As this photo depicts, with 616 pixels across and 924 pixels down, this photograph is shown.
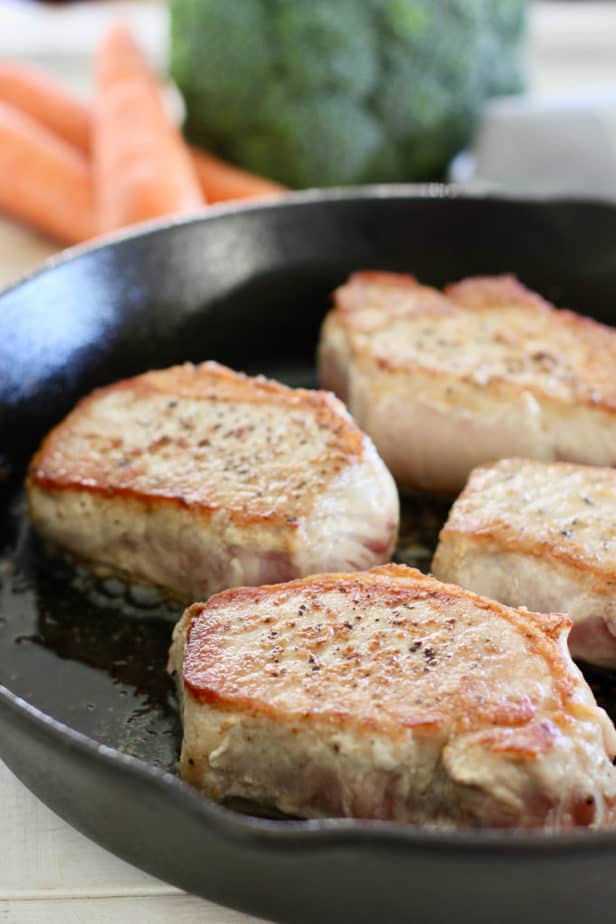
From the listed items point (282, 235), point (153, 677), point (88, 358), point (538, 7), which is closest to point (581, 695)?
point (153, 677)

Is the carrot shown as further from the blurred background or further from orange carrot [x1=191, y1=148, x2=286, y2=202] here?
orange carrot [x1=191, y1=148, x2=286, y2=202]

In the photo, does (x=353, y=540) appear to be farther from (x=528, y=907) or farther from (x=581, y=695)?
(x=528, y=907)

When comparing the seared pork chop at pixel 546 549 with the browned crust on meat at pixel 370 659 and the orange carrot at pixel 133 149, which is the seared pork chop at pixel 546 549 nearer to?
the browned crust on meat at pixel 370 659

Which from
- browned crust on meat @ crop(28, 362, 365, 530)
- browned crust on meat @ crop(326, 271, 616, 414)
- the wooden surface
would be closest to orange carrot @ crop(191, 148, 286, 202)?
browned crust on meat @ crop(326, 271, 616, 414)

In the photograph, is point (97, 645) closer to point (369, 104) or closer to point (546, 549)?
point (546, 549)

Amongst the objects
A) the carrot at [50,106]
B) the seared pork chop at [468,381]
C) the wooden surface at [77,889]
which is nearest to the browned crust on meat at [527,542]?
the seared pork chop at [468,381]

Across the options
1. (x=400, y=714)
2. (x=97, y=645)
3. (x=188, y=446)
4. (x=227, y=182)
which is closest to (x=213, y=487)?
(x=188, y=446)
